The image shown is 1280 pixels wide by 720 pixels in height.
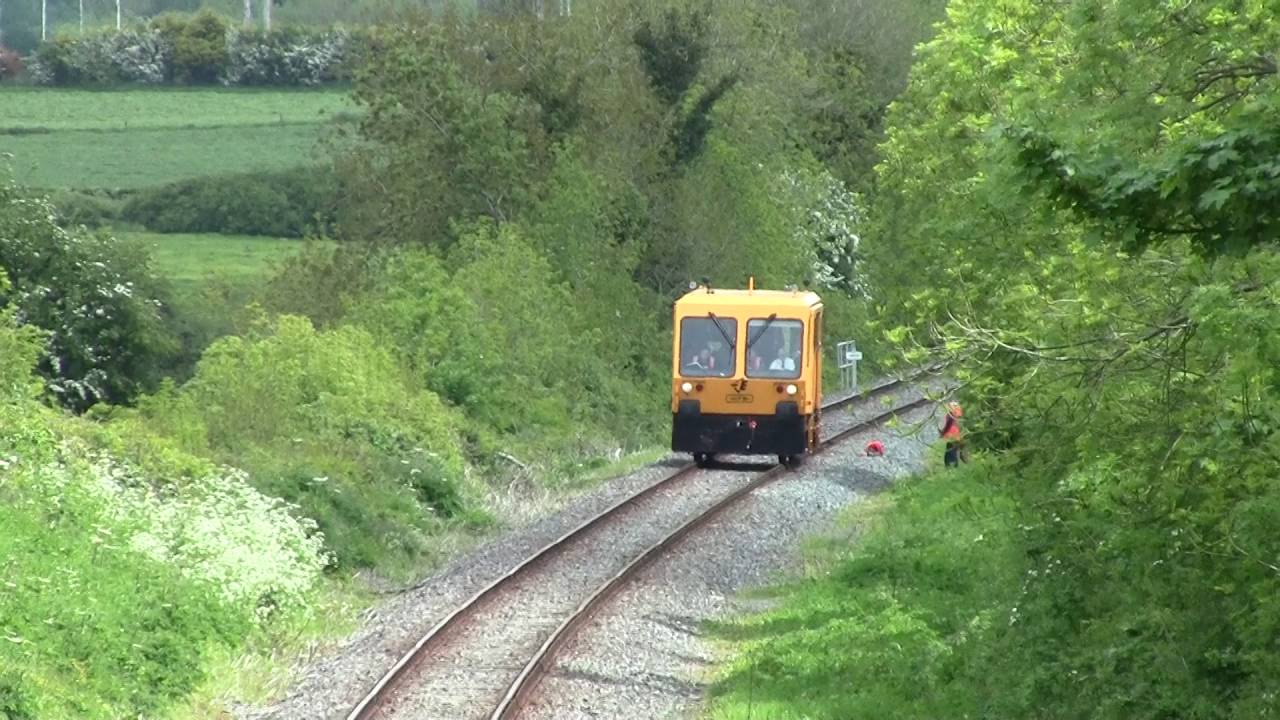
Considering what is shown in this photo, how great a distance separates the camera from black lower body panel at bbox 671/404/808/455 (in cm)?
2886

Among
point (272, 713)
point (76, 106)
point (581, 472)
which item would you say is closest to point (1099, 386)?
point (272, 713)

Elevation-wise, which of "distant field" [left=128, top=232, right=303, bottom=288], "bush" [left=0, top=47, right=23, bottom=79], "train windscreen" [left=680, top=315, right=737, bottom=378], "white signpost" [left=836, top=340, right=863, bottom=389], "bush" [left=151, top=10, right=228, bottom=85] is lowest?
"white signpost" [left=836, top=340, right=863, bottom=389]

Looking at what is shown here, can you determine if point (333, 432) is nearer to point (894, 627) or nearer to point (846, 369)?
point (894, 627)

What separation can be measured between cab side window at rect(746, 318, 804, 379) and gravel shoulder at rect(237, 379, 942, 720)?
246 centimetres

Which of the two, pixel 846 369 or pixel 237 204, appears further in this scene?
pixel 237 204

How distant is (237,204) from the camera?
242 ft

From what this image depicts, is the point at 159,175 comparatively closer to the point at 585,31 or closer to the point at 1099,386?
the point at 585,31

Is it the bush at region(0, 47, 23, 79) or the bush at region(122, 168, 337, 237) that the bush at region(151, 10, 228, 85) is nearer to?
the bush at region(0, 47, 23, 79)

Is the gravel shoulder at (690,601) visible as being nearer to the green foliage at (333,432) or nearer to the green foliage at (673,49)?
the green foliage at (333,432)

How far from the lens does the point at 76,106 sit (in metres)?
79.6

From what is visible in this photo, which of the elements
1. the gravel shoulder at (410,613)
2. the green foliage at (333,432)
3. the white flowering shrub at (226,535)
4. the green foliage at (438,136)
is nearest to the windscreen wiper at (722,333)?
the gravel shoulder at (410,613)

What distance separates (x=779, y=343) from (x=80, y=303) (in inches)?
620

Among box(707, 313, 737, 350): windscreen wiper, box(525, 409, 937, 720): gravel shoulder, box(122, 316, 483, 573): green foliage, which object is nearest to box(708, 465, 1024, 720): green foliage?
box(525, 409, 937, 720): gravel shoulder

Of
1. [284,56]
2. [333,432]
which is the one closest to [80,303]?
[333,432]
